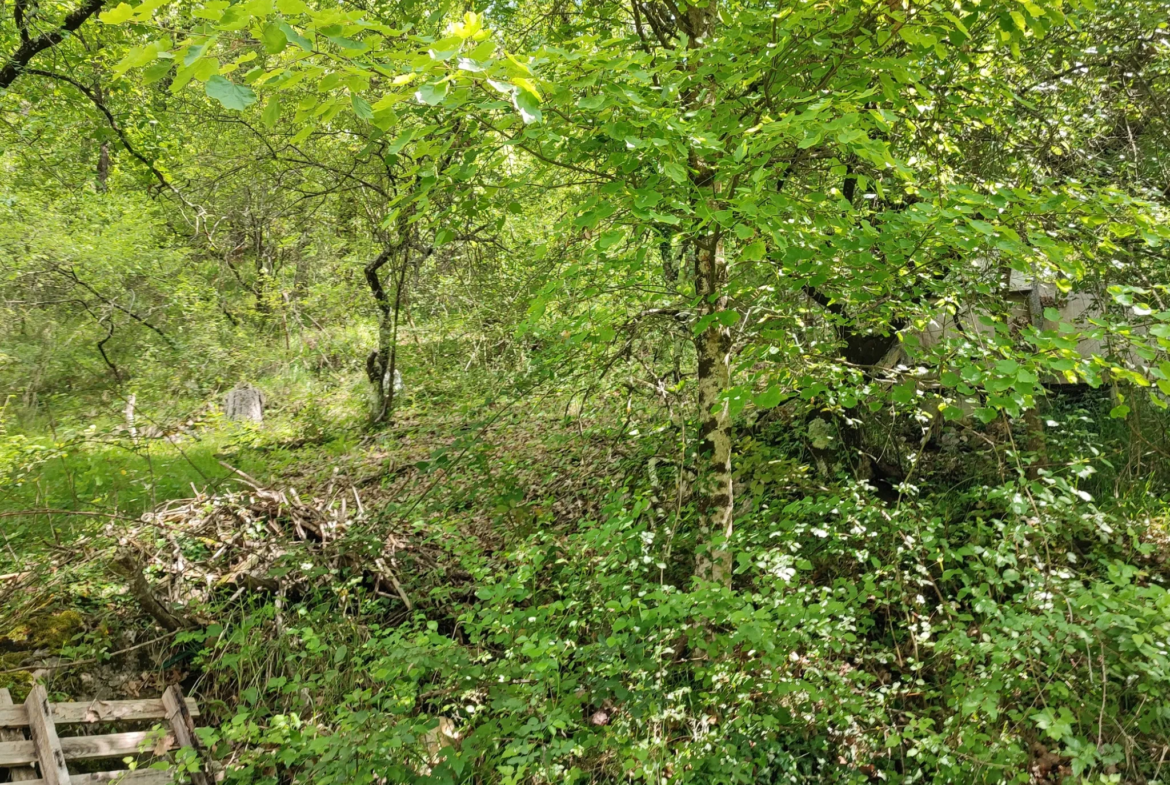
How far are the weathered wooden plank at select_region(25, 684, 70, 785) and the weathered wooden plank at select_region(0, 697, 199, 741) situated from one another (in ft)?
0.17

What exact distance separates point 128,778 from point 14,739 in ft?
2.59

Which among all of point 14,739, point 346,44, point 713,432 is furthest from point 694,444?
point 14,739

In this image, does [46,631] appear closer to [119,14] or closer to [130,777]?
[130,777]

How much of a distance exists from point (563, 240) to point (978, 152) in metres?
2.94

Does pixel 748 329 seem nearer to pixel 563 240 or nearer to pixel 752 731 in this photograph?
pixel 563 240

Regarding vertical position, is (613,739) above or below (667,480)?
below

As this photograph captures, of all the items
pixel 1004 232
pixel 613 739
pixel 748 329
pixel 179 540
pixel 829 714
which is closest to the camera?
pixel 1004 232

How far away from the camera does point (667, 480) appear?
4797 mm

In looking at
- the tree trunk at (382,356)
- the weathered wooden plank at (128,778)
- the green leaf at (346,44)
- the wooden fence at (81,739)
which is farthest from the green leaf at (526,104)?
the tree trunk at (382,356)

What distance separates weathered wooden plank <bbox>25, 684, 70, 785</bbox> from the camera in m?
3.05

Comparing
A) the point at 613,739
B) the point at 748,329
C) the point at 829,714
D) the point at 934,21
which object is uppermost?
the point at 934,21

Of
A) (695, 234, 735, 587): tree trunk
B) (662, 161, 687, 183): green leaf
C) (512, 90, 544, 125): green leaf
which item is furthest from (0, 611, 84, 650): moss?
(662, 161, 687, 183): green leaf

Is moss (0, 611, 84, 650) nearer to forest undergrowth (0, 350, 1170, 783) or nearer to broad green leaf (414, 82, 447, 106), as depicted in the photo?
forest undergrowth (0, 350, 1170, 783)

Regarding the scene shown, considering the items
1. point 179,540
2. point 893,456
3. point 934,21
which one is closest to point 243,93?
point 934,21
